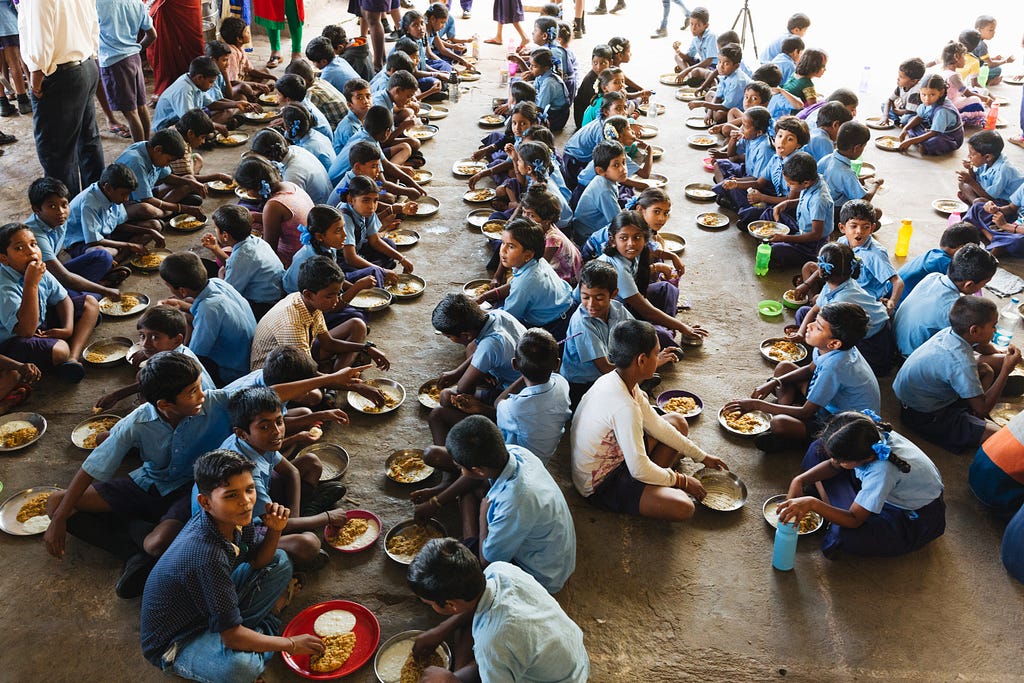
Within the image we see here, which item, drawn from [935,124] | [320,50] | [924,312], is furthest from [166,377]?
[935,124]

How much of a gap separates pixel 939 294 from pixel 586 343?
2200mm

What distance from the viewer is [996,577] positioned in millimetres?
3861

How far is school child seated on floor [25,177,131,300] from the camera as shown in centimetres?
539

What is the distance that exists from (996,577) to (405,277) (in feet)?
13.5

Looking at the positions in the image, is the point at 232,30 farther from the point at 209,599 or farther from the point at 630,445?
the point at 209,599

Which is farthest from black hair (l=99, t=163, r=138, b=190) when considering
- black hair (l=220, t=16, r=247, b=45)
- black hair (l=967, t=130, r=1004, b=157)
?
black hair (l=967, t=130, r=1004, b=157)

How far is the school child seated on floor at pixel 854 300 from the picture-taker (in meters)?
5.13

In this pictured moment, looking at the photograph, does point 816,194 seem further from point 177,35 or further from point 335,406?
point 177,35

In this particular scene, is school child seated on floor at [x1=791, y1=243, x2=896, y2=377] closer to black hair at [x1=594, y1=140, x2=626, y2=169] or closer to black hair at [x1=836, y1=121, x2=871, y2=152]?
black hair at [x1=594, y1=140, x2=626, y2=169]

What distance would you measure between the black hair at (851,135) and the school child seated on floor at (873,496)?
142 inches

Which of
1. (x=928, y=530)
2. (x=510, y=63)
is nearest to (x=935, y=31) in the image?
(x=510, y=63)

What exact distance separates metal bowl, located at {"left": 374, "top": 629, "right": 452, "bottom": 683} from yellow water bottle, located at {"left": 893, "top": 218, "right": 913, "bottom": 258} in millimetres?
5136

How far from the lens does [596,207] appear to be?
642 centimetres

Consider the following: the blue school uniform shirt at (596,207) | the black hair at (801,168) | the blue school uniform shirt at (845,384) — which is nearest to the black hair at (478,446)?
the blue school uniform shirt at (845,384)
